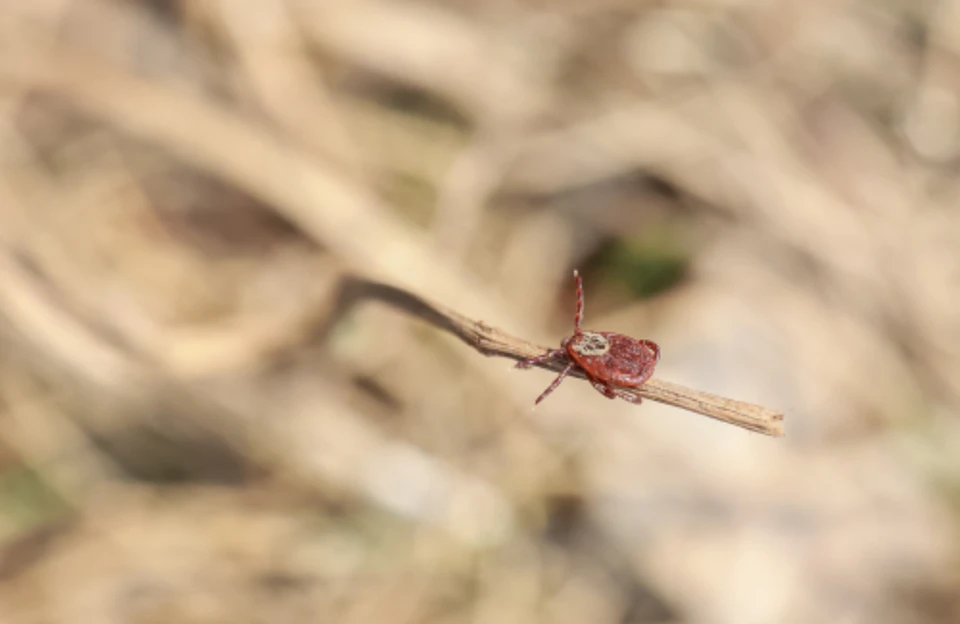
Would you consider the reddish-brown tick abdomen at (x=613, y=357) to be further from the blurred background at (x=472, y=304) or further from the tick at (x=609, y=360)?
the blurred background at (x=472, y=304)

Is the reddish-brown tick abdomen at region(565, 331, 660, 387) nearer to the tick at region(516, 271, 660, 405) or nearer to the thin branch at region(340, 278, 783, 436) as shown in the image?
the tick at region(516, 271, 660, 405)

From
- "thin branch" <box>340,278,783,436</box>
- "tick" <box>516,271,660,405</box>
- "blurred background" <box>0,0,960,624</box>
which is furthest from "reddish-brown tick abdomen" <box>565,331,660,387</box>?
"blurred background" <box>0,0,960,624</box>

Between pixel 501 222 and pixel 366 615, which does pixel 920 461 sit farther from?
pixel 366 615

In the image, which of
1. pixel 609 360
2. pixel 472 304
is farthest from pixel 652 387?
pixel 472 304

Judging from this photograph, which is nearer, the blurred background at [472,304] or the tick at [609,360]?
the tick at [609,360]

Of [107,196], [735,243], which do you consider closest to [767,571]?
[735,243]

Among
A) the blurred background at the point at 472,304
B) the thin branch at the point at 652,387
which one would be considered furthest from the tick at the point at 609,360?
the blurred background at the point at 472,304

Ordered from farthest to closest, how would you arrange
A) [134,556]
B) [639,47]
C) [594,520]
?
1. [639,47]
2. [594,520]
3. [134,556]

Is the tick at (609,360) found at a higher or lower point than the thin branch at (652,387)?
higher
